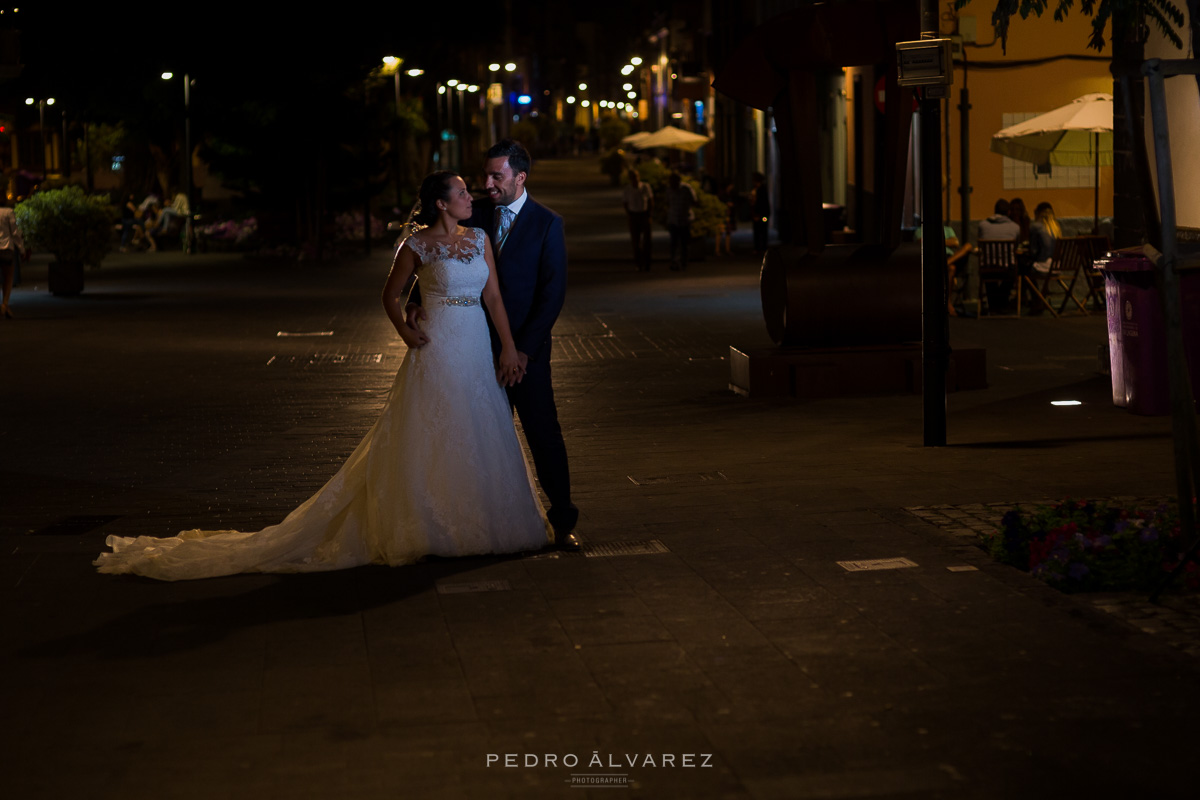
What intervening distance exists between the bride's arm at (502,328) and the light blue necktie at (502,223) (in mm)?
95

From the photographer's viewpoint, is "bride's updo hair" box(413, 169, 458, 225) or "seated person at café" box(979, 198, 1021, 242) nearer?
"bride's updo hair" box(413, 169, 458, 225)

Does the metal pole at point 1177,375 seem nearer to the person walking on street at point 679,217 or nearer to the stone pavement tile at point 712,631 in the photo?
the stone pavement tile at point 712,631

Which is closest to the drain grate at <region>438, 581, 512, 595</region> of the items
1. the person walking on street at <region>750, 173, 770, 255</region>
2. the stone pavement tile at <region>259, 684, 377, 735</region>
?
the stone pavement tile at <region>259, 684, 377, 735</region>

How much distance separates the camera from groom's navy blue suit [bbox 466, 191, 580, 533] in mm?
7328

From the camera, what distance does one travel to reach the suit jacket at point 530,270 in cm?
732

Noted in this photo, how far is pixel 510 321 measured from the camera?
740 centimetres

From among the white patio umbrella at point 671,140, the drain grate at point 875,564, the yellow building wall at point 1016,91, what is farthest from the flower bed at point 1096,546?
the white patio umbrella at point 671,140

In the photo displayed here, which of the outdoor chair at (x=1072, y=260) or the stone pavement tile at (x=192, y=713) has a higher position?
the outdoor chair at (x=1072, y=260)

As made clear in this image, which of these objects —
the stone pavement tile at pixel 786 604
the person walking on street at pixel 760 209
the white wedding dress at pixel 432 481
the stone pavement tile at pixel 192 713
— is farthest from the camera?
the person walking on street at pixel 760 209

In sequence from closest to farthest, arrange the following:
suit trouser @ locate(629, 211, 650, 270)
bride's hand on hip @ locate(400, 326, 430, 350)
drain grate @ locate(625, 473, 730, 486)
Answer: bride's hand on hip @ locate(400, 326, 430, 350)
drain grate @ locate(625, 473, 730, 486)
suit trouser @ locate(629, 211, 650, 270)

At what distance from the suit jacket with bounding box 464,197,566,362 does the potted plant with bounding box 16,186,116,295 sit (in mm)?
17875

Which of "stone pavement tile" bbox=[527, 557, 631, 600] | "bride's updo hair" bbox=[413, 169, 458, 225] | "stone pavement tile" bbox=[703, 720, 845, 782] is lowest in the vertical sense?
"stone pavement tile" bbox=[703, 720, 845, 782]

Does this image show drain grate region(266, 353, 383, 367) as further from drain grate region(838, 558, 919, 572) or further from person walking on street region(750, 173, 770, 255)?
person walking on street region(750, 173, 770, 255)

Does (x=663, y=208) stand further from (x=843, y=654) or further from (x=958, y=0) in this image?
(x=843, y=654)
